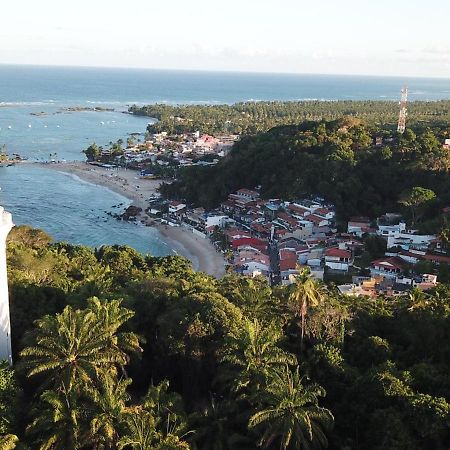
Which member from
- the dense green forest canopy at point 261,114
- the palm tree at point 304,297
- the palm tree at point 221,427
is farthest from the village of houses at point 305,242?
the dense green forest canopy at point 261,114

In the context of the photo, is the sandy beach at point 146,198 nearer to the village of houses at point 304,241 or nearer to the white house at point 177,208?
the village of houses at point 304,241

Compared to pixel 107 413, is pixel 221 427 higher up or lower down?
lower down

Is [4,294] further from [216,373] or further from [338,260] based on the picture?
[338,260]

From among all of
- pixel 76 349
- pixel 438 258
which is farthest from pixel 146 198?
pixel 76 349

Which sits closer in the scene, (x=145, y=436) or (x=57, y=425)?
(x=145, y=436)

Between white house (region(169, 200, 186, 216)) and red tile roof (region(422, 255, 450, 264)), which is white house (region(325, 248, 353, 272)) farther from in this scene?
white house (region(169, 200, 186, 216))

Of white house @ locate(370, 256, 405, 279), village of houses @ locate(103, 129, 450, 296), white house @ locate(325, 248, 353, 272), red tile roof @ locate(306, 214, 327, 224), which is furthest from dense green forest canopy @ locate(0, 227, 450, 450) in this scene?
red tile roof @ locate(306, 214, 327, 224)
